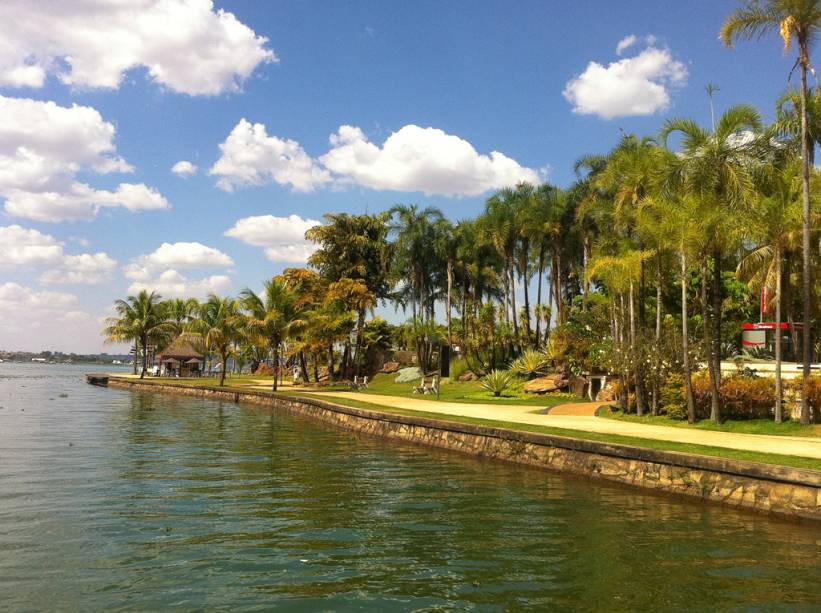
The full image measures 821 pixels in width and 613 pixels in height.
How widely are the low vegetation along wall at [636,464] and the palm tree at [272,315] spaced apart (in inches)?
845

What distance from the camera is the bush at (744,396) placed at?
69.6 ft

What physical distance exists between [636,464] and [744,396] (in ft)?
28.9

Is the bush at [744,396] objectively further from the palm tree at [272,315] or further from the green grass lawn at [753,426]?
the palm tree at [272,315]

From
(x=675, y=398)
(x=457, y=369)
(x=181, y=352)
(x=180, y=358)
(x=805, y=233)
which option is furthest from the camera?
(x=181, y=352)

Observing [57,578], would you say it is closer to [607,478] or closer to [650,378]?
[607,478]

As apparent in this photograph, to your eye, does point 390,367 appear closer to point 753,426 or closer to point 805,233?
point 753,426

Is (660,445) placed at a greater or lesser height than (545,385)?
lesser

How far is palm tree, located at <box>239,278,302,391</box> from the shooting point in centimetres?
4525

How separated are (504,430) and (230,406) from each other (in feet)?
81.5

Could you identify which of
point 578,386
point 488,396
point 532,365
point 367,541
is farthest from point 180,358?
point 367,541

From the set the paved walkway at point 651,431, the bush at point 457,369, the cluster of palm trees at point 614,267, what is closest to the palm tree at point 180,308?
the cluster of palm trees at point 614,267

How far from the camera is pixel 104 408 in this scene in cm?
3481

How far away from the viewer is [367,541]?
986 centimetres

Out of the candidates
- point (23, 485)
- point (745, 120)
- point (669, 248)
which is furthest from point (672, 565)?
point (745, 120)
